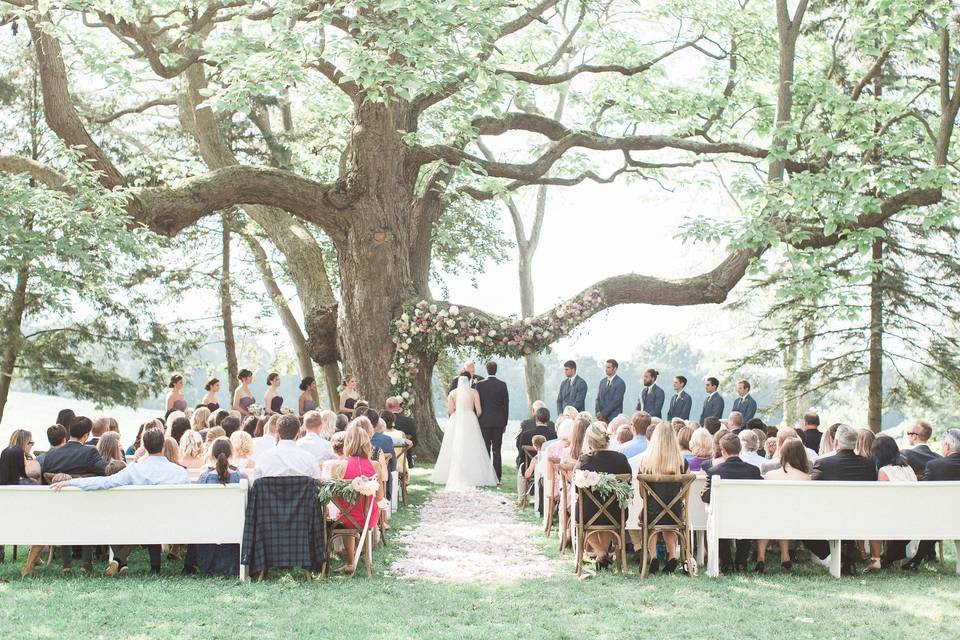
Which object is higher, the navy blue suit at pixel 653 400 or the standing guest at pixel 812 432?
the navy blue suit at pixel 653 400

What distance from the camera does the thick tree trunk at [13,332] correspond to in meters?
17.9

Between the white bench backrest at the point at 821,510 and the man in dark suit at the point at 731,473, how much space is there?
1.01 feet

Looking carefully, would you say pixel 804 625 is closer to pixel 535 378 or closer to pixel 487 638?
pixel 487 638

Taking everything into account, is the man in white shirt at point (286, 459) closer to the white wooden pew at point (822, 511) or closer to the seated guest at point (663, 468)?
the seated guest at point (663, 468)

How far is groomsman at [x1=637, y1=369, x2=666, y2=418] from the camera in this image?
14.9m

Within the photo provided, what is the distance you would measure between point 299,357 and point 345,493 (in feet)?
49.1

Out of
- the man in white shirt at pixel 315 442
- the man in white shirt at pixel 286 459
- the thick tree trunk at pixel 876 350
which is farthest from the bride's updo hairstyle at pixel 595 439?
the thick tree trunk at pixel 876 350

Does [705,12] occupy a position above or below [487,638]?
above

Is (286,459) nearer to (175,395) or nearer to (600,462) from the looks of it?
(600,462)

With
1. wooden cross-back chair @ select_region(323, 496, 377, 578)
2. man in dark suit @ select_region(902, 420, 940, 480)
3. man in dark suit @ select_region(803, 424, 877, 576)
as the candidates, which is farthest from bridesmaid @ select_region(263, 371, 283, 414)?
man in dark suit @ select_region(902, 420, 940, 480)

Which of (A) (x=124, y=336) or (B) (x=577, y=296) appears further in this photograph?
(A) (x=124, y=336)

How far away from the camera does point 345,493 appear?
26.2 feet

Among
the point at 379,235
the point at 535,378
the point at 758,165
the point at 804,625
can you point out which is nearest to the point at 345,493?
the point at 804,625

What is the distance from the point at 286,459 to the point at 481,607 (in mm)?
2112
